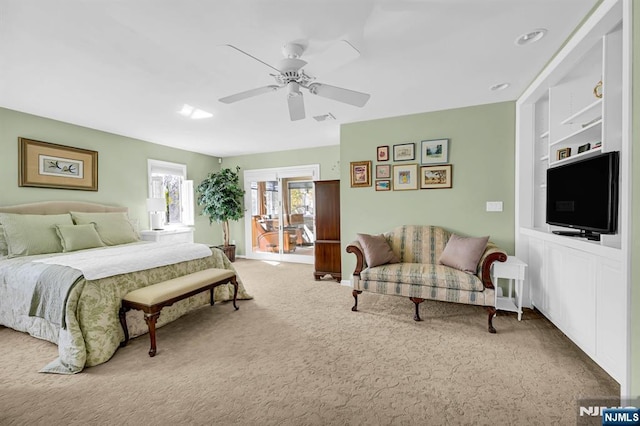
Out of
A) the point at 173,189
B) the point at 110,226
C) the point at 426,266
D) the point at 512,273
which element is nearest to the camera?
the point at 512,273

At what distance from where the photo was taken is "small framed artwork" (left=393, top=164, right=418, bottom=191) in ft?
12.4

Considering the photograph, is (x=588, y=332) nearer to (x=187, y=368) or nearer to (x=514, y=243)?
(x=514, y=243)

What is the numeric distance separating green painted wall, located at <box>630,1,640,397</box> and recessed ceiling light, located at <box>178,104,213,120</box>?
→ 3772mm

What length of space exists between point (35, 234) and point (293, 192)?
3988mm

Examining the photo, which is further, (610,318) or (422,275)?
(422,275)

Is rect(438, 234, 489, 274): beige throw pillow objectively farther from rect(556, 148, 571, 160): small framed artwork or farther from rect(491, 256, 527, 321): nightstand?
rect(556, 148, 571, 160): small framed artwork

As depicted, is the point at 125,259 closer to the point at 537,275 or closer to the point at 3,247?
the point at 3,247

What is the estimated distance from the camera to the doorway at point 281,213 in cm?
594

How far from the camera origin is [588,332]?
2105 mm

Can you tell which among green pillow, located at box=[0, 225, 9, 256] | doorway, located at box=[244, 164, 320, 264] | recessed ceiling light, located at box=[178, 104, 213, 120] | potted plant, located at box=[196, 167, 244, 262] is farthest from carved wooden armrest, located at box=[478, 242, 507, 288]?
green pillow, located at box=[0, 225, 9, 256]

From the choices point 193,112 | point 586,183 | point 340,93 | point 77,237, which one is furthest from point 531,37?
point 77,237

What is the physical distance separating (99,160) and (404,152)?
182 inches

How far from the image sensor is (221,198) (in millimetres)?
5668

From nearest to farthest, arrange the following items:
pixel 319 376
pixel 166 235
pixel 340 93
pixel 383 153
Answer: pixel 319 376
pixel 340 93
pixel 383 153
pixel 166 235
